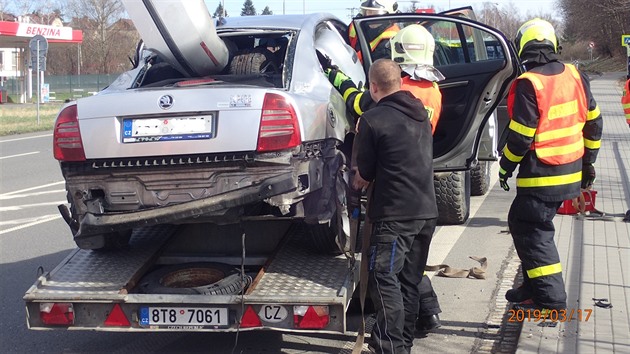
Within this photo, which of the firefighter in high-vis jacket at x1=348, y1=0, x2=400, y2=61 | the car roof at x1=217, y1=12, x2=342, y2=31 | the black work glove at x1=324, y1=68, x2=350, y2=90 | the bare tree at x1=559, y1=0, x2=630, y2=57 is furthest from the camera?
the bare tree at x1=559, y1=0, x2=630, y2=57

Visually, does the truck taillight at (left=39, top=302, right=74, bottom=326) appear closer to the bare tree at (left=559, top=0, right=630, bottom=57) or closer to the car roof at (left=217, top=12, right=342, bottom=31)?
the car roof at (left=217, top=12, right=342, bottom=31)

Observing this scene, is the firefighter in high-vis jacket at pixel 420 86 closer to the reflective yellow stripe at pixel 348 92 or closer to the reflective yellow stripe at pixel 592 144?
the reflective yellow stripe at pixel 348 92

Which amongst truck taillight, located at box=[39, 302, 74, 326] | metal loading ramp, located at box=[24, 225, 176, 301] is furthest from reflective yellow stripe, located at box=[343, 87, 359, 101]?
truck taillight, located at box=[39, 302, 74, 326]

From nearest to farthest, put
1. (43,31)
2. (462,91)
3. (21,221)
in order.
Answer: (462,91) → (21,221) → (43,31)

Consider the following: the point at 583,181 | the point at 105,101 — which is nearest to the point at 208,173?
the point at 105,101

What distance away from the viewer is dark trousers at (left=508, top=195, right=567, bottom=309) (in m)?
5.14

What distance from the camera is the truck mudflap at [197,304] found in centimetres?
445

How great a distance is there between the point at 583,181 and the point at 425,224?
1.69 meters

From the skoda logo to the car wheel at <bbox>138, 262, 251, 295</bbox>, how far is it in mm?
1049

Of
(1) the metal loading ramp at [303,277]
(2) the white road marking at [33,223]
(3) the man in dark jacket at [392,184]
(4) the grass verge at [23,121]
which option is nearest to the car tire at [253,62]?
(1) the metal loading ramp at [303,277]

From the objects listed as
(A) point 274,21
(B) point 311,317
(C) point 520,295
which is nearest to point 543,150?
(C) point 520,295

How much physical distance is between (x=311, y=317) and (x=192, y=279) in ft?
3.21

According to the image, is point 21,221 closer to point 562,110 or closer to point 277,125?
point 277,125

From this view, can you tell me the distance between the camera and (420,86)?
5.27m
